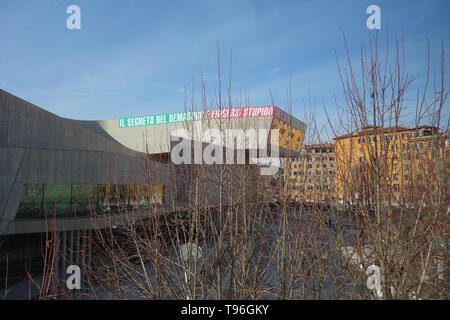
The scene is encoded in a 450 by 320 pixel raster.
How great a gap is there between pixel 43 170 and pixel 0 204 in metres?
1.96

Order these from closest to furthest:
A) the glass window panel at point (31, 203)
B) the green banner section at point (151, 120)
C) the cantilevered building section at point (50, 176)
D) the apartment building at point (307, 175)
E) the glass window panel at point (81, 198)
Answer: the apartment building at point (307, 175) < the cantilevered building section at point (50, 176) < the glass window panel at point (31, 203) < the glass window panel at point (81, 198) < the green banner section at point (151, 120)

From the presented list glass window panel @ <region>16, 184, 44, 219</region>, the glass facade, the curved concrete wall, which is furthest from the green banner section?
glass window panel @ <region>16, 184, 44, 219</region>

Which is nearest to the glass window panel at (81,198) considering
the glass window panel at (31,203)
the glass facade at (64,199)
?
the glass facade at (64,199)

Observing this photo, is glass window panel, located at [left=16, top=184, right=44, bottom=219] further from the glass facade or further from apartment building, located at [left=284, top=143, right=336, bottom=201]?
apartment building, located at [left=284, top=143, right=336, bottom=201]

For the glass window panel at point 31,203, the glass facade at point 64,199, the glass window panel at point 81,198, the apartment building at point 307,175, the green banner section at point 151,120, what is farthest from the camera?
the green banner section at point 151,120

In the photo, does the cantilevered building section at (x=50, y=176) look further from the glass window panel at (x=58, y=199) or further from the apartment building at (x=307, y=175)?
the apartment building at (x=307, y=175)

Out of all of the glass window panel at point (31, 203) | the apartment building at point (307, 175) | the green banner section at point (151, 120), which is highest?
the green banner section at point (151, 120)

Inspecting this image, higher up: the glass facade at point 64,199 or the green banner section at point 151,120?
the green banner section at point 151,120

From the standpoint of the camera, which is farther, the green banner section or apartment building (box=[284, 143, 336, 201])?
the green banner section

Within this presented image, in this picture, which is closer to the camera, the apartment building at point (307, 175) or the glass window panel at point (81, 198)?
the apartment building at point (307, 175)
